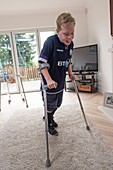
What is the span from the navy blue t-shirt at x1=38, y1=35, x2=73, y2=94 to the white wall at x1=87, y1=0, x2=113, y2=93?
1.61 metres

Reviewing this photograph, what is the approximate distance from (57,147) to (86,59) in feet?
8.91

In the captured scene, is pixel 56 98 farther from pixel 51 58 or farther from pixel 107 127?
pixel 107 127

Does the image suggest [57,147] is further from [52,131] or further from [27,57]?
[27,57]

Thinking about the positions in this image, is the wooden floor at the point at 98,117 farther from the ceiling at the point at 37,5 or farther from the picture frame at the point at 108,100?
the ceiling at the point at 37,5

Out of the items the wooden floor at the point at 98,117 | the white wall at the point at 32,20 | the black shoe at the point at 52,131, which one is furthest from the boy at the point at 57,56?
the white wall at the point at 32,20

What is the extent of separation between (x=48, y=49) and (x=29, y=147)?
44.6 inches

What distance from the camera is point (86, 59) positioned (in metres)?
4.04

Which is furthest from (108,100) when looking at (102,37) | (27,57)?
(27,57)

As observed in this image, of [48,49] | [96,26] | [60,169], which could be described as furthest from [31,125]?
[96,26]

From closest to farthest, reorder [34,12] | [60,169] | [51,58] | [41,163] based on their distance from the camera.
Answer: [60,169] < [41,163] < [51,58] < [34,12]

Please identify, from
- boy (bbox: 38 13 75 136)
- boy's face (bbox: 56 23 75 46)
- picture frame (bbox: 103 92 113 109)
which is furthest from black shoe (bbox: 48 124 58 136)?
boy's face (bbox: 56 23 75 46)

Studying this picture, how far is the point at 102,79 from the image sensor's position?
3.86 m

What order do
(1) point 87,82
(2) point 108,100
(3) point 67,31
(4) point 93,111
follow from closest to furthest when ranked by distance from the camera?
(3) point 67,31 → (2) point 108,100 → (4) point 93,111 → (1) point 87,82

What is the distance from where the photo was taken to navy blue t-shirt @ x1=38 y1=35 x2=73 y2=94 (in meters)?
1.65
